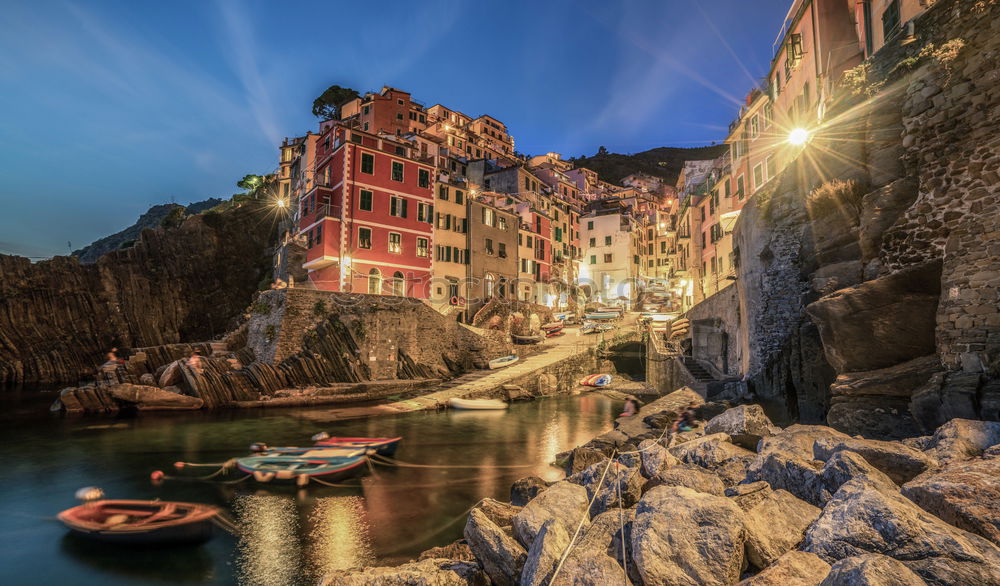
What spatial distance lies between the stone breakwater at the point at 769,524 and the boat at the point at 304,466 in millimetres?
7481

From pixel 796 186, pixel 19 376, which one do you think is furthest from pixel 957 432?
pixel 19 376

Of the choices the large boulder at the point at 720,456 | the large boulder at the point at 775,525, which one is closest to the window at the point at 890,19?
the large boulder at the point at 720,456

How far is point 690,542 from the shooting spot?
4.13 m

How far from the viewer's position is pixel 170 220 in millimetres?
51906

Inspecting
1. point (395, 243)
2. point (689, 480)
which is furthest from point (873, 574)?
→ point (395, 243)

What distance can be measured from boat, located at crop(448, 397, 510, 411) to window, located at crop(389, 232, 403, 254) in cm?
1433

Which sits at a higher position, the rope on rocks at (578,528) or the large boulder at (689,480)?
the large boulder at (689,480)

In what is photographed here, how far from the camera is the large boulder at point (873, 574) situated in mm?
2822

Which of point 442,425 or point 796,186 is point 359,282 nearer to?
point 442,425

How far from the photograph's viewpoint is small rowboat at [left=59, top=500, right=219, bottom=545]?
9742 mm

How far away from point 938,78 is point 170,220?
64.9 metres

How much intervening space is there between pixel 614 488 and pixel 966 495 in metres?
3.58

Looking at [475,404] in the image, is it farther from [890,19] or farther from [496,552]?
[890,19]

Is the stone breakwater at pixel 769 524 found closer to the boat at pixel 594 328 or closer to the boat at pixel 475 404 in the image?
the boat at pixel 475 404
